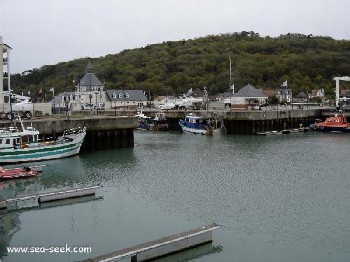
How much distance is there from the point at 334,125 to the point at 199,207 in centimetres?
4120

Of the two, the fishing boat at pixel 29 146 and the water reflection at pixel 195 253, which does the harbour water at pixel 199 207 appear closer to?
the water reflection at pixel 195 253

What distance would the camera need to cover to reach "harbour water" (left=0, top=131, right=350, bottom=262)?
15.6 metres

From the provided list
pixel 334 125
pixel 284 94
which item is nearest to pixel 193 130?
pixel 334 125

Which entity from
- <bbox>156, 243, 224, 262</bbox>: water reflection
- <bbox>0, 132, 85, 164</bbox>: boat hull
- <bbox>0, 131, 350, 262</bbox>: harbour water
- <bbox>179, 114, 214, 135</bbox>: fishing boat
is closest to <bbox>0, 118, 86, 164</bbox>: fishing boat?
<bbox>0, 132, 85, 164</bbox>: boat hull

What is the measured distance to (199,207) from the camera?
788 inches

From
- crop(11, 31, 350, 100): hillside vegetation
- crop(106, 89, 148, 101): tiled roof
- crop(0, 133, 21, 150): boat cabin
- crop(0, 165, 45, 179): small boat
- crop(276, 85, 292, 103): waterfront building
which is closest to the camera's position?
crop(0, 165, 45, 179): small boat

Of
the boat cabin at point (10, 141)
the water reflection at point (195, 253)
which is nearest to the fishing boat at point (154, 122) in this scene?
the boat cabin at point (10, 141)

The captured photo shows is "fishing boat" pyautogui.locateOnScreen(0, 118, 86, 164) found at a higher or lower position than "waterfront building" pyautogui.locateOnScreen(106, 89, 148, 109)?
lower

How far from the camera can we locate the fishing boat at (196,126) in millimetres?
53812

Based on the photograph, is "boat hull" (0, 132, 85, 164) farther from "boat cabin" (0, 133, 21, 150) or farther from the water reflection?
the water reflection

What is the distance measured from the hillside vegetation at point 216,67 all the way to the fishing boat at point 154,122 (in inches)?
1521

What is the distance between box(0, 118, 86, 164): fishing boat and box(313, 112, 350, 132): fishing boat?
33.3 metres

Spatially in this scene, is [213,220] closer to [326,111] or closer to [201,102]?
[326,111]

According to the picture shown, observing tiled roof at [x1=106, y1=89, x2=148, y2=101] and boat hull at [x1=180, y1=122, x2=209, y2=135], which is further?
tiled roof at [x1=106, y1=89, x2=148, y2=101]
